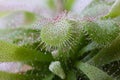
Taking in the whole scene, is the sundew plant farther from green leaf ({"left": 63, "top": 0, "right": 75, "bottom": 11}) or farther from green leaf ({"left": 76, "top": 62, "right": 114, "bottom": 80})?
green leaf ({"left": 63, "top": 0, "right": 75, "bottom": 11})

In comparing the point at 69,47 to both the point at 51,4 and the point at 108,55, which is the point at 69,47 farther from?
the point at 51,4

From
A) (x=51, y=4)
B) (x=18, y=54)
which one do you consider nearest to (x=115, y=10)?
(x=18, y=54)

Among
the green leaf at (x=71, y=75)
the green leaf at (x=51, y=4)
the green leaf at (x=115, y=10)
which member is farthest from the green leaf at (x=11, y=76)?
the green leaf at (x=51, y=4)

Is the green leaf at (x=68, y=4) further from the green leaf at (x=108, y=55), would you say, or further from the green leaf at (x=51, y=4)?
the green leaf at (x=108, y=55)

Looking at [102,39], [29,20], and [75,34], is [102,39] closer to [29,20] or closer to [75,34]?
[75,34]

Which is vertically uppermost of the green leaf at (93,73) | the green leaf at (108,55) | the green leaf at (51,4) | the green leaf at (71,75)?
the green leaf at (51,4)

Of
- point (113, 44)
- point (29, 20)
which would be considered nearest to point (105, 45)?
point (113, 44)

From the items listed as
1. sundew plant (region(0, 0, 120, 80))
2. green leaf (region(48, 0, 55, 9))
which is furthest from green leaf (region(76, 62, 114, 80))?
green leaf (region(48, 0, 55, 9))
